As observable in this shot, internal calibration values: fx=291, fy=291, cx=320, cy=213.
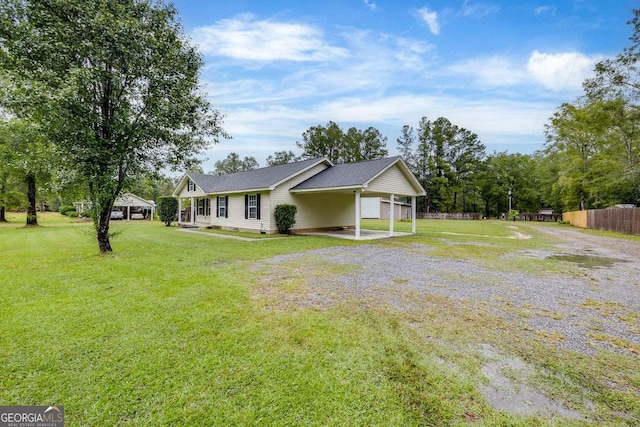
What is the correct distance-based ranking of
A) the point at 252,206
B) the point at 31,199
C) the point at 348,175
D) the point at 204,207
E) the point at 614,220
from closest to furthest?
the point at 348,175 → the point at 252,206 → the point at 614,220 → the point at 31,199 → the point at 204,207

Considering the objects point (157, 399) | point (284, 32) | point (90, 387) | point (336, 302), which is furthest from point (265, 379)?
point (284, 32)

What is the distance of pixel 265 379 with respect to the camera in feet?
8.30

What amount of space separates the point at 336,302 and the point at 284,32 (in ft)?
39.8

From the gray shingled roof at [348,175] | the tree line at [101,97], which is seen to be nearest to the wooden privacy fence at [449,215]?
the gray shingled roof at [348,175]

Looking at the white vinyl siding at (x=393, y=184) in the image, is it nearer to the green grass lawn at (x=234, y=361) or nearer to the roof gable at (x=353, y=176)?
the roof gable at (x=353, y=176)

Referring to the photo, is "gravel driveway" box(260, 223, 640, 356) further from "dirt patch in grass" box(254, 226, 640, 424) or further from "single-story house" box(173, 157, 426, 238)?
"single-story house" box(173, 157, 426, 238)

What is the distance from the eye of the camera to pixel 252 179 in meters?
17.6

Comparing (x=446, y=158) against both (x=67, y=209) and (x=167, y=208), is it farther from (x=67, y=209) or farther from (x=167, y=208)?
(x=67, y=209)

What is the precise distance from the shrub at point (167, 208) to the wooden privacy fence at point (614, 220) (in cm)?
2929

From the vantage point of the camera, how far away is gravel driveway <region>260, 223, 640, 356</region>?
12.5 ft

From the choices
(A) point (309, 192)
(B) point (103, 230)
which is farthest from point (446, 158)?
(B) point (103, 230)

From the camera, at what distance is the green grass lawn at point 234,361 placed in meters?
2.16

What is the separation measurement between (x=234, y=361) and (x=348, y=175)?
1187cm

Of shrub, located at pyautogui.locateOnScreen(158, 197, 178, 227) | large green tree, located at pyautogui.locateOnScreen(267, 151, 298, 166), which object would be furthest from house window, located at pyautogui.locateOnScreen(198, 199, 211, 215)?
large green tree, located at pyautogui.locateOnScreen(267, 151, 298, 166)
